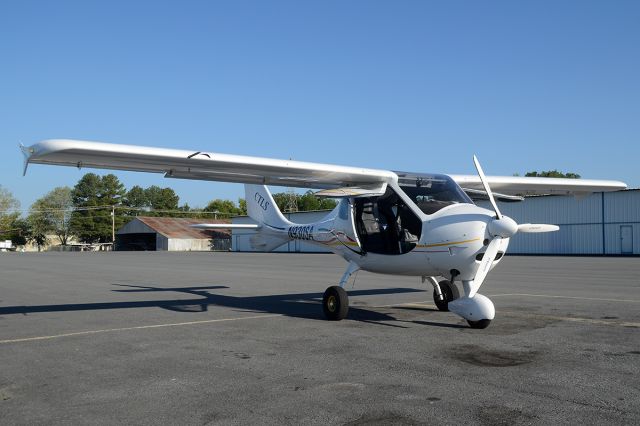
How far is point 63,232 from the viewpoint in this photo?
4547 inches

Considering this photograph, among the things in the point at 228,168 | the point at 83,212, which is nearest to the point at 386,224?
the point at 228,168

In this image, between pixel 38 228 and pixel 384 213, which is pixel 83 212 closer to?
pixel 38 228

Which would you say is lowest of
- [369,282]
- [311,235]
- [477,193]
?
[369,282]

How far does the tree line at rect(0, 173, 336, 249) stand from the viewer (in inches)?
4476

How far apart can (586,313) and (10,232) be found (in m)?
128

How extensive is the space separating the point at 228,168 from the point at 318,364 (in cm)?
511

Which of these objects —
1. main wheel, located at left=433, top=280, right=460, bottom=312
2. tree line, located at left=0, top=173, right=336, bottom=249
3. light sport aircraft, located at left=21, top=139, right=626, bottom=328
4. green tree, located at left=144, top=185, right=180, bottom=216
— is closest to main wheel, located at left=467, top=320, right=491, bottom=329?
light sport aircraft, located at left=21, top=139, right=626, bottom=328

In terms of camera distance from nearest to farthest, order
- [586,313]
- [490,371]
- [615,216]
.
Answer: [490,371]
[586,313]
[615,216]

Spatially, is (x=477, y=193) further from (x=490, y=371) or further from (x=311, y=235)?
(x=490, y=371)

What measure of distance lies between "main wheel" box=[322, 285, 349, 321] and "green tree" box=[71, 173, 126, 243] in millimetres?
108571

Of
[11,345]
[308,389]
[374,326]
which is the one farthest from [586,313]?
[11,345]

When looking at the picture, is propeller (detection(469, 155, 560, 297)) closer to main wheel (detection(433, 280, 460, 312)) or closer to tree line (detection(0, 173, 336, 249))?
main wheel (detection(433, 280, 460, 312))

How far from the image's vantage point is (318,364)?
21.5 feet

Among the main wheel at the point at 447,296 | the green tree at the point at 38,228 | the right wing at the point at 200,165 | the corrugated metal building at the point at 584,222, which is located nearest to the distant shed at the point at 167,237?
the green tree at the point at 38,228
